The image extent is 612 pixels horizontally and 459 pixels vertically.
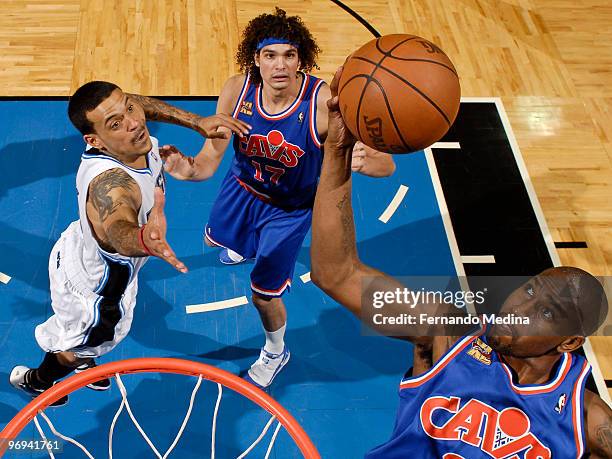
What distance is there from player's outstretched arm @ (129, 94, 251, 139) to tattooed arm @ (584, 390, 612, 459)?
95.6 inches

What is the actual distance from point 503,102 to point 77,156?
3680 mm

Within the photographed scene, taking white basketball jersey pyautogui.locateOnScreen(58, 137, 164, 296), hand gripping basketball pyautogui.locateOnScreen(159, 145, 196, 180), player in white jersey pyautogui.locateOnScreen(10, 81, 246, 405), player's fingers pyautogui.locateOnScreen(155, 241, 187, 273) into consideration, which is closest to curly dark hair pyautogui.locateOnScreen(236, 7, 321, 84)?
player in white jersey pyautogui.locateOnScreen(10, 81, 246, 405)

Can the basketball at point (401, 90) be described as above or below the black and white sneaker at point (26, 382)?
above

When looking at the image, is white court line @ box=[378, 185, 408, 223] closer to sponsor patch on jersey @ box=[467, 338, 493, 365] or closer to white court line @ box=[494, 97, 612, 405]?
white court line @ box=[494, 97, 612, 405]

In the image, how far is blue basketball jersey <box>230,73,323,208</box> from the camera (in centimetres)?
485

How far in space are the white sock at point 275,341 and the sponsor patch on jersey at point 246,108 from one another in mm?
1323

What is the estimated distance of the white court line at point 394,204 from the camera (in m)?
6.44

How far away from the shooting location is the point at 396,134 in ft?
12.0

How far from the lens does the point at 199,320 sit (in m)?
5.67

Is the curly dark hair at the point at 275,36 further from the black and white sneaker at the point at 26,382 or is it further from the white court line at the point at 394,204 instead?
the black and white sneaker at the point at 26,382

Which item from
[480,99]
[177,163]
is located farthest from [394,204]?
[177,163]

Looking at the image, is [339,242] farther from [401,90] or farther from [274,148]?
[274,148]

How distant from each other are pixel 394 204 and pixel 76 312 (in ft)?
9.25

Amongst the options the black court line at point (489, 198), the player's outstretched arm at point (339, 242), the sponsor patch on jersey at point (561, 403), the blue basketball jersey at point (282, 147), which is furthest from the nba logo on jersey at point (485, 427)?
the black court line at point (489, 198)
